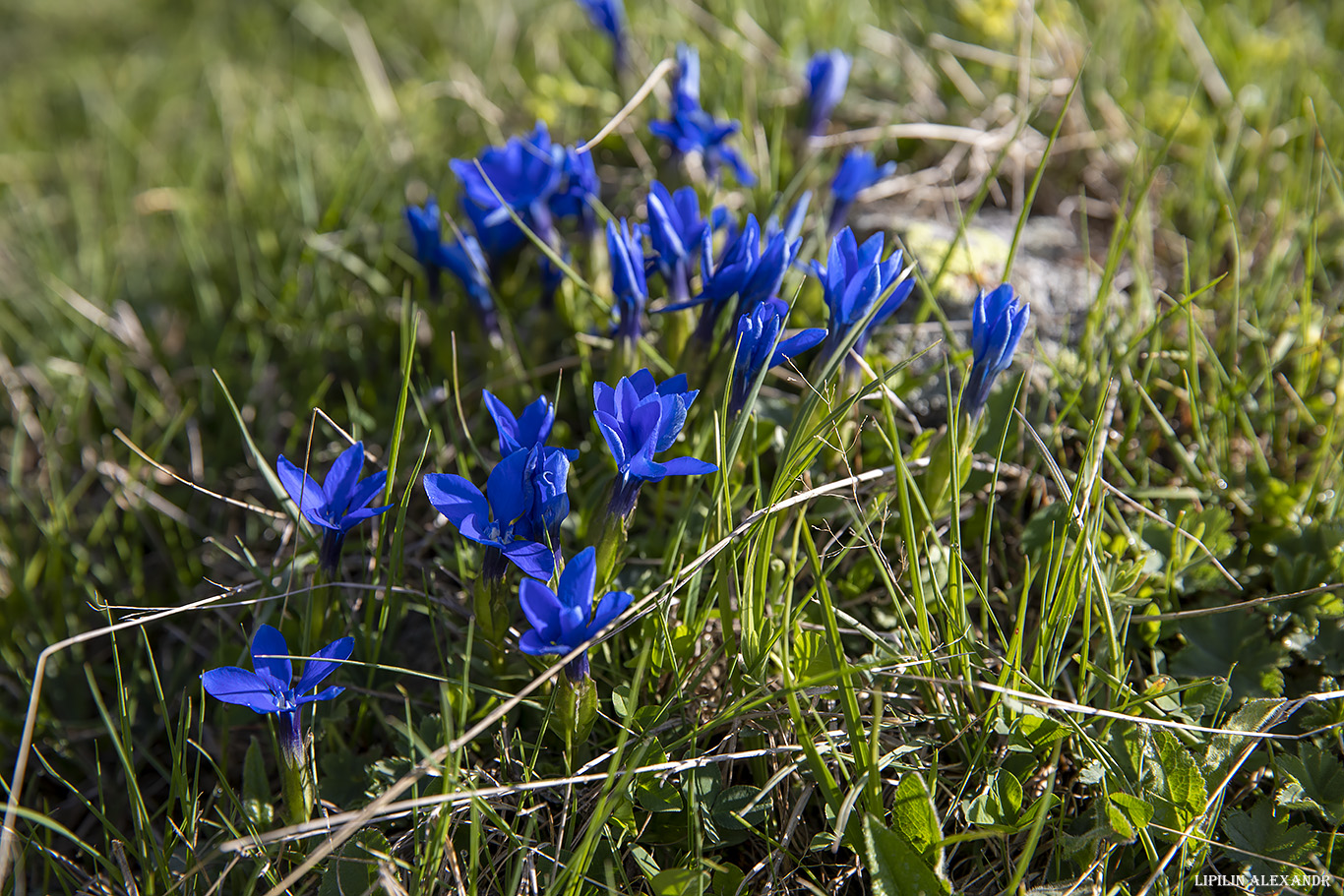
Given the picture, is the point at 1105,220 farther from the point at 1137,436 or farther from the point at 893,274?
the point at 893,274

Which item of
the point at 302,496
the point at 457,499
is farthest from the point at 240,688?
the point at 457,499

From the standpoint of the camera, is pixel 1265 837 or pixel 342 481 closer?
pixel 1265 837

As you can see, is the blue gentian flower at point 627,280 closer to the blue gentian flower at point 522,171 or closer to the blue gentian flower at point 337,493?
the blue gentian flower at point 522,171

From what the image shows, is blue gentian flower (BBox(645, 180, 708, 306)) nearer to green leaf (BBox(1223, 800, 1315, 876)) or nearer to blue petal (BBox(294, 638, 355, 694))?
blue petal (BBox(294, 638, 355, 694))

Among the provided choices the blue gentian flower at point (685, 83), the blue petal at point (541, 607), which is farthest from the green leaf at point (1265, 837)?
the blue gentian flower at point (685, 83)

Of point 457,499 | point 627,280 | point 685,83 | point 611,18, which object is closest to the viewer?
point 457,499

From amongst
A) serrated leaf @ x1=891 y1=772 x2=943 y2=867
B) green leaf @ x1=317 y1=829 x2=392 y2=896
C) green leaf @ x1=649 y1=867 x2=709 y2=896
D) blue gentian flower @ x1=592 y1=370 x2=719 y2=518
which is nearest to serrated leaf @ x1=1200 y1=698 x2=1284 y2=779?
serrated leaf @ x1=891 y1=772 x2=943 y2=867

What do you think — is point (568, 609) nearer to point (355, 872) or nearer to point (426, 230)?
point (355, 872)
